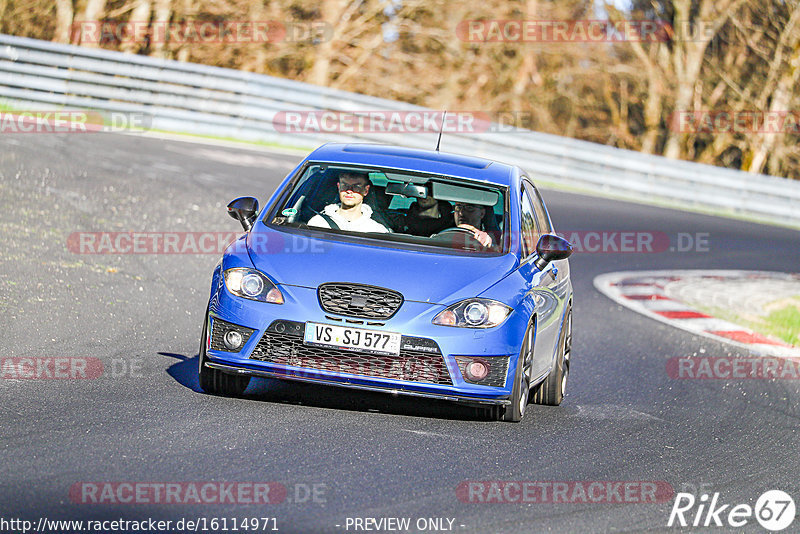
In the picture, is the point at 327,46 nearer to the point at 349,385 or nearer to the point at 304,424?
the point at 349,385

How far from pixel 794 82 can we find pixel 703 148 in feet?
18.6

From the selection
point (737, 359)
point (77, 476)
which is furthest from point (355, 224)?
point (737, 359)

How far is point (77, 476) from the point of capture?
5363mm

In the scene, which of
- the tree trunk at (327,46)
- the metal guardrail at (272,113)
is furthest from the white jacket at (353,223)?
the tree trunk at (327,46)

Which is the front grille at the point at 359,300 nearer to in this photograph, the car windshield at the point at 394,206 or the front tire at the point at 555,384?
the car windshield at the point at 394,206

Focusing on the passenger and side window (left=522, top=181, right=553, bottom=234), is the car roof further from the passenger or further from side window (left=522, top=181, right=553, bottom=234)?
side window (left=522, top=181, right=553, bottom=234)

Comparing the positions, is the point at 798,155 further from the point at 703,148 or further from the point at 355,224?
the point at 355,224

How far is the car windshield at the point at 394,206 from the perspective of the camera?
8008 mm

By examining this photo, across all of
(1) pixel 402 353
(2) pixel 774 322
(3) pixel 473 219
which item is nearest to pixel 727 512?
(1) pixel 402 353

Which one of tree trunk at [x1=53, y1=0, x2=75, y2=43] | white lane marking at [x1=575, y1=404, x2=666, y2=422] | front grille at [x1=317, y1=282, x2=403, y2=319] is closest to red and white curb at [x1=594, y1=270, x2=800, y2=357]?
white lane marking at [x1=575, y1=404, x2=666, y2=422]

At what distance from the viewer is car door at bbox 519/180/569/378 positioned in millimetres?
7781

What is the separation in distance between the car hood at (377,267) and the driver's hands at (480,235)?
9.4 inches

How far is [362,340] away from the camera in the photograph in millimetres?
6949

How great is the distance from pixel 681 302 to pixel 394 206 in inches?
293
